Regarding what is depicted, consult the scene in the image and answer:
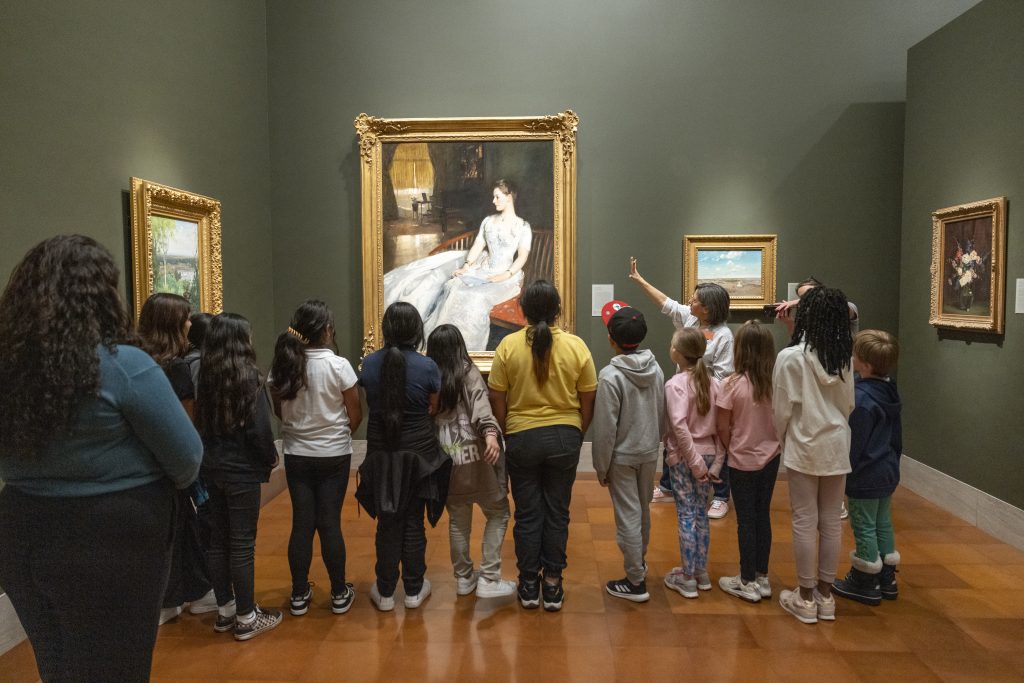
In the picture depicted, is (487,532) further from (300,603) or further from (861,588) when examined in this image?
(861,588)

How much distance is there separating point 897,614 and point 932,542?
1.48 meters

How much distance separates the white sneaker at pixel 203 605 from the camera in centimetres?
387

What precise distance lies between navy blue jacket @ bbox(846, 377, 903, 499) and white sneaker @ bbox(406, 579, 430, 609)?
2564mm

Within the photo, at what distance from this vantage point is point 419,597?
12.8 feet

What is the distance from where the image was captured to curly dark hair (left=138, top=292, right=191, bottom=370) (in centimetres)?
347

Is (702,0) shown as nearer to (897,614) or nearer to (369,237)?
(369,237)

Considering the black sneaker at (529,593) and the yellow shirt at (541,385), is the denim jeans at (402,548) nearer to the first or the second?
the black sneaker at (529,593)

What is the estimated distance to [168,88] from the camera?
4898mm

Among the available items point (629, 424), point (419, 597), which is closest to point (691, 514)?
point (629, 424)

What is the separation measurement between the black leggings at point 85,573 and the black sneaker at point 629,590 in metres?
2.68

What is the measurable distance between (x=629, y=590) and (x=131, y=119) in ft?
14.6

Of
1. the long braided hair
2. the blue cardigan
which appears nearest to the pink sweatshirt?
the long braided hair

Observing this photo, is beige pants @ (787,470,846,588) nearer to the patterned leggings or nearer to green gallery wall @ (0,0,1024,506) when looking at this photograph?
the patterned leggings

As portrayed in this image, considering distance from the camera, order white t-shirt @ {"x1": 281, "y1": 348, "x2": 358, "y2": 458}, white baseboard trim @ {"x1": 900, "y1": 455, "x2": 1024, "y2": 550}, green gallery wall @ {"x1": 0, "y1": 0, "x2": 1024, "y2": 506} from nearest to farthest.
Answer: white t-shirt @ {"x1": 281, "y1": 348, "x2": 358, "y2": 458}, white baseboard trim @ {"x1": 900, "y1": 455, "x2": 1024, "y2": 550}, green gallery wall @ {"x1": 0, "y1": 0, "x2": 1024, "y2": 506}
